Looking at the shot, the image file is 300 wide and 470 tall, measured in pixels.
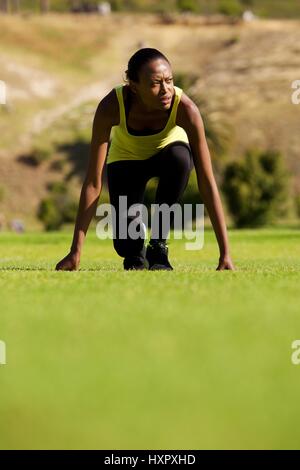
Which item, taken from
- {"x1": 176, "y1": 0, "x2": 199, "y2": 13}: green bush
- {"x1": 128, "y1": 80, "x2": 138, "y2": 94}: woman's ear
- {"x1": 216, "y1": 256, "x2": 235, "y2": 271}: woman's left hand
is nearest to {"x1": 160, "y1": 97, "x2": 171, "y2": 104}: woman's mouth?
{"x1": 128, "y1": 80, "x2": 138, "y2": 94}: woman's ear

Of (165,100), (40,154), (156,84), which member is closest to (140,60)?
(156,84)

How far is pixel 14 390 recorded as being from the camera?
3.30m

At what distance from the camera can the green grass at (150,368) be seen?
282 cm

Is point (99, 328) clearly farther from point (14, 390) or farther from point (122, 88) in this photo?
point (122, 88)

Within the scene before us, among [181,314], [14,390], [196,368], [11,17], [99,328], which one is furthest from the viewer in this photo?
[11,17]

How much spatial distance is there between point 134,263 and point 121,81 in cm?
9145

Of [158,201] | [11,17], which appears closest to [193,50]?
[11,17]

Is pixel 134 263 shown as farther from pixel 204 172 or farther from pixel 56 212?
pixel 56 212

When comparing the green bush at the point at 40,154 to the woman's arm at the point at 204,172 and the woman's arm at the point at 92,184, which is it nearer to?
the woman's arm at the point at 92,184

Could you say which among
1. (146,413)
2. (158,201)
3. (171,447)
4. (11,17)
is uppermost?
(11,17)

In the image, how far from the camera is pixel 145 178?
29.1ft

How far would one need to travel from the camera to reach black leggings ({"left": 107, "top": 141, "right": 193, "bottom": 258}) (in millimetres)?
8602

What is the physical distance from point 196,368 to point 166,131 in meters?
5.00

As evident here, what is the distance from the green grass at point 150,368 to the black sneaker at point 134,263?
2435 mm
